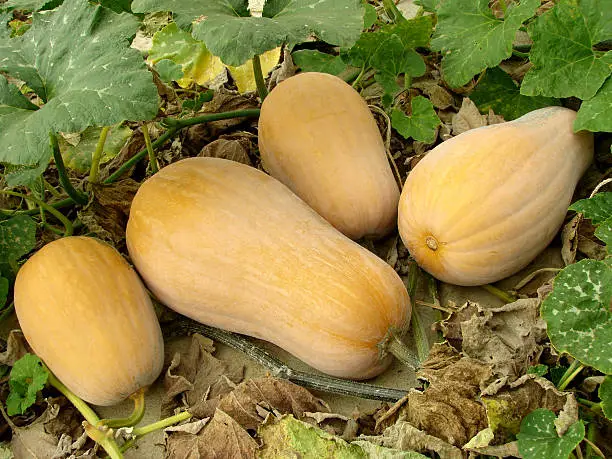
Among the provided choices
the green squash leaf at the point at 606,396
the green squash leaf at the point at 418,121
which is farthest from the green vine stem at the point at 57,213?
the green squash leaf at the point at 606,396

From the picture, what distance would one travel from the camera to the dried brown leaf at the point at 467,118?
1836 millimetres

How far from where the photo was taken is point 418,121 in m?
1.83

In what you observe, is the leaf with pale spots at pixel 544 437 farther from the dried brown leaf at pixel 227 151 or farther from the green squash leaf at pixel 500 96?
the dried brown leaf at pixel 227 151

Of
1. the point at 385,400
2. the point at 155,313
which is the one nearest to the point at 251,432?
the point at 385,400

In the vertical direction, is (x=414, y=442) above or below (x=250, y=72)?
below

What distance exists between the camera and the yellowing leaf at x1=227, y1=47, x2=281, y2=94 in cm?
225

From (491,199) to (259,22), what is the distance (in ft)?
1.90

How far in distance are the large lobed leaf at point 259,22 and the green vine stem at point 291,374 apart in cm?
62

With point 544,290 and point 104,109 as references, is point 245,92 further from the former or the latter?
point 544,290

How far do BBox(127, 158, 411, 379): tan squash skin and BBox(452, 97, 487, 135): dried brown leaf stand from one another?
1.61 ft

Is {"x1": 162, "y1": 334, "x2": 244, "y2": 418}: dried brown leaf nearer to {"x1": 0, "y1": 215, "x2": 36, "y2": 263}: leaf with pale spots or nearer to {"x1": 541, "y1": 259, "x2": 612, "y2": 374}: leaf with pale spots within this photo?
{"x1": 0, "y1": 215, "x2": 36, "y2": 263}: leaf with pale spots

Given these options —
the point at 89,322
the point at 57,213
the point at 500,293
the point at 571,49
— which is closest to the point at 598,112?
the point at 571,49

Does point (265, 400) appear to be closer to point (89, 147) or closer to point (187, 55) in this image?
point (89, 147)

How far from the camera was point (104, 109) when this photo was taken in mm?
1313
